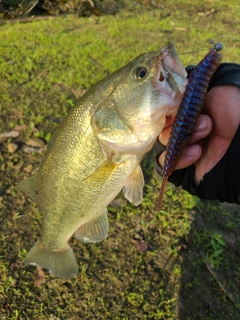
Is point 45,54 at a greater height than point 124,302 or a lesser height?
greater

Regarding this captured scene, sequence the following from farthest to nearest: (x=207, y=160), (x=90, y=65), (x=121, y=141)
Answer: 1. (x=90, y=65)
2. (x=207, y=160)
3. (x=121, y=141)

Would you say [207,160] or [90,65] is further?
[90,65]

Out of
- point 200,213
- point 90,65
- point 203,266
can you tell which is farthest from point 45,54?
point 203,266

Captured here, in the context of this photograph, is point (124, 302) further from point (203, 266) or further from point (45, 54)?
point (45, 54)

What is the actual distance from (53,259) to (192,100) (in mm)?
1700

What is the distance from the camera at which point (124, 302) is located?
3137 millimetres

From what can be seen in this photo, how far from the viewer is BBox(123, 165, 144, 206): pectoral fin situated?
2.22 m

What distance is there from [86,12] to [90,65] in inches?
114

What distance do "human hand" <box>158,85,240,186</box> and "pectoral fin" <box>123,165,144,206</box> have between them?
24 cm

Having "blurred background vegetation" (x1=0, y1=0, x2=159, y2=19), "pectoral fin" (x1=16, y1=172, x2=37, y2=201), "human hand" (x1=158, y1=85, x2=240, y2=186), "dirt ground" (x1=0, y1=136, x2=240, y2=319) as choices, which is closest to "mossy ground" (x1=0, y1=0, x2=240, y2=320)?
"dirt ground" (x1=0, y1=136, x2=240, y2=319)

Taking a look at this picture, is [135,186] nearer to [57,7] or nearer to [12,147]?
[12,147]

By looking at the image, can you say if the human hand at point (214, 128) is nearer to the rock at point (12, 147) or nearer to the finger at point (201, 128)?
the finger at point (201, 128)

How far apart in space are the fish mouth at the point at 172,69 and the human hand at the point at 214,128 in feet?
0.80

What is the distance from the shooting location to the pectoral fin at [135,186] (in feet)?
7.29
